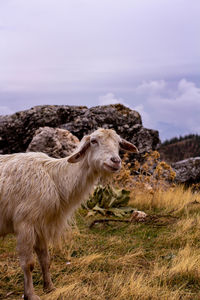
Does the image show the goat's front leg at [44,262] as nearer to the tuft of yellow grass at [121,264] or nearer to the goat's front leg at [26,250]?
the tuft of yellow grass at [121,264]

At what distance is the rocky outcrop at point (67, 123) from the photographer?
10062mm

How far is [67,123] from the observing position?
10.2 m

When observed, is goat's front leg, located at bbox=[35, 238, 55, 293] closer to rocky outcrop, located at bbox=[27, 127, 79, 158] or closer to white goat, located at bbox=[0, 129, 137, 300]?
white goat, located at bbox=[0, 129, 137, 300]

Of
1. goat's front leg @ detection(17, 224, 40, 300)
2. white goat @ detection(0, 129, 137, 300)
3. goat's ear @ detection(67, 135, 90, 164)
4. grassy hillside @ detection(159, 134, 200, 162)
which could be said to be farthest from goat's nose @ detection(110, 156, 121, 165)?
grassy hillside @ detection(159, 134, 200, 162)

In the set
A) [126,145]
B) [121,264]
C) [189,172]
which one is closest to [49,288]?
[121,264]

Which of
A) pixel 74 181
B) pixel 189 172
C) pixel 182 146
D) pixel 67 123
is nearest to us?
pixel 74 181

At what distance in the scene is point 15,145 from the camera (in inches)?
397

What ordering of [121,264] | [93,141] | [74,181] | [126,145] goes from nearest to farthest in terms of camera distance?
[93,141], [74,181], [126,145], [121,264]

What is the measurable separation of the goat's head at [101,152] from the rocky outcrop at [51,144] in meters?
4.66

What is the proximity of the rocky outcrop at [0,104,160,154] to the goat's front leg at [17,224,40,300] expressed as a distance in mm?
6430

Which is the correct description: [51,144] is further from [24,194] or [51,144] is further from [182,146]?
[182,146]

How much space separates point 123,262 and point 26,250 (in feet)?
4.80

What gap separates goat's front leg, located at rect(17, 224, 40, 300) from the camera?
3.71 meters

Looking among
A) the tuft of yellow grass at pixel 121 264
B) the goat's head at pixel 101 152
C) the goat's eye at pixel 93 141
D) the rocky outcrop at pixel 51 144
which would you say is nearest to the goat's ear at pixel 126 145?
the goat's head at pixel 101 152
